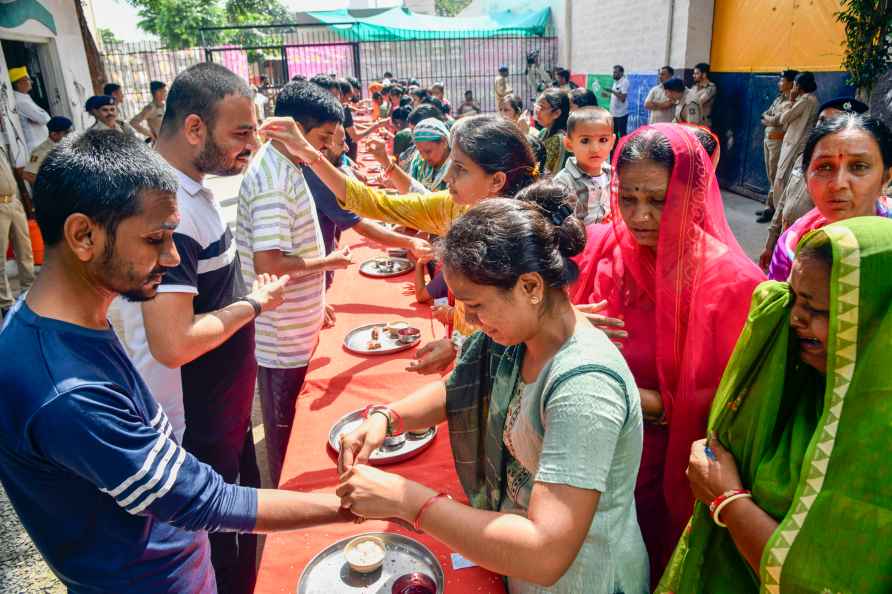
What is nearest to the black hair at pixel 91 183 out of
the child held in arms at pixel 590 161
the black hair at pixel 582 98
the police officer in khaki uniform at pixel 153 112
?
the child held in arms at pixel 590 161

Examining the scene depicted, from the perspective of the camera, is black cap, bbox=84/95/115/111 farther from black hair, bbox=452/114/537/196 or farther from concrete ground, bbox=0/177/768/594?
black hair, bbox=452/114/537/196

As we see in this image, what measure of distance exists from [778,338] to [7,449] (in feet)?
5.17

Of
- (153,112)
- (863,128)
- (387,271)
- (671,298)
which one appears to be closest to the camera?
(671,298)

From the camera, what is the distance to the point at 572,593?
123 cm

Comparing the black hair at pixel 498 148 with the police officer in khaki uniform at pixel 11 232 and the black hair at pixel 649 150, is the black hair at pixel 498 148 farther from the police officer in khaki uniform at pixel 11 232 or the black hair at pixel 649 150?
the police officer in khaki uniform at pixel 11 232

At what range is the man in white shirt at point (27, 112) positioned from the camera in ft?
25.9

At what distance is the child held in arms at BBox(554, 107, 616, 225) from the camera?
3598mm

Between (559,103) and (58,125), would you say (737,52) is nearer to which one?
(559,103)

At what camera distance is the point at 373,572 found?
4.94 feet

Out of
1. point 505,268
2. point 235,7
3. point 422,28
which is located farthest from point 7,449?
point 235,7

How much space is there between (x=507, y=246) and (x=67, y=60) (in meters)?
12.0

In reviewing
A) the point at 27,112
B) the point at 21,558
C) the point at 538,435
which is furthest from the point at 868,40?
the point at 27,112

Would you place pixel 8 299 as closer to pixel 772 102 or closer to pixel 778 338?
pixel 778 338

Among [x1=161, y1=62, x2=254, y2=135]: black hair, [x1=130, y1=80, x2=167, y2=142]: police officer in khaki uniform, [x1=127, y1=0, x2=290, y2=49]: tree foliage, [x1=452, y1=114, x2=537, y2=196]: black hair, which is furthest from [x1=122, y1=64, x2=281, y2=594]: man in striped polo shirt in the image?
[x1=127, y1=0, x2=290, y2=49]: tree foliage
